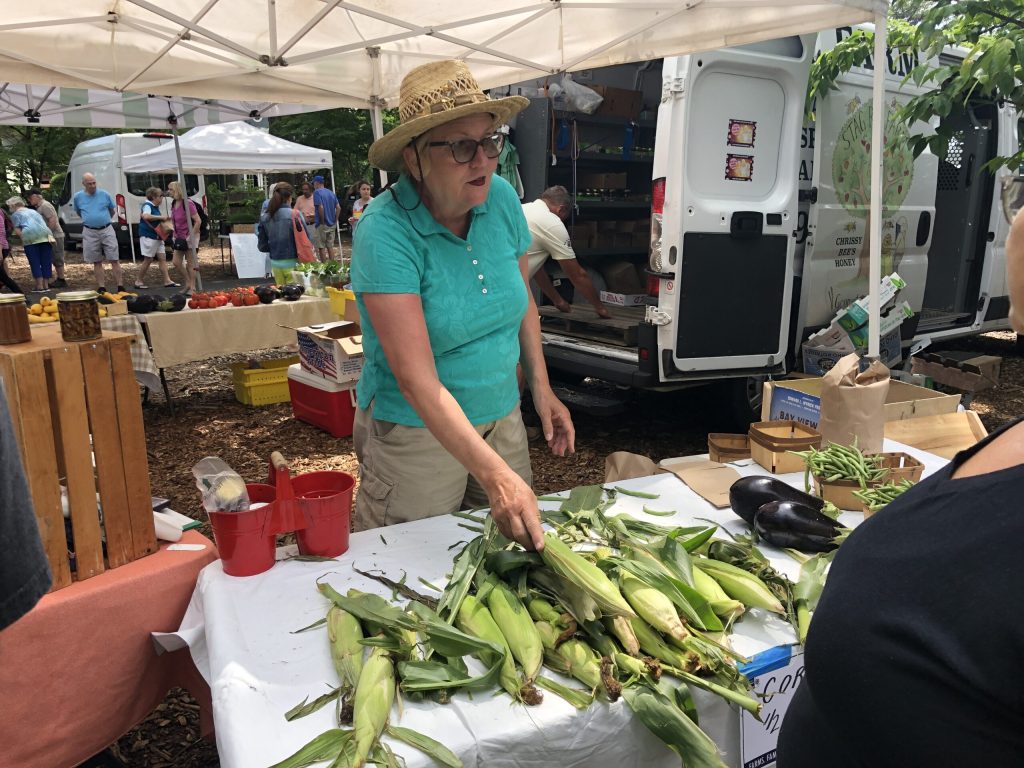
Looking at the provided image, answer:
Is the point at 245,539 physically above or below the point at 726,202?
below

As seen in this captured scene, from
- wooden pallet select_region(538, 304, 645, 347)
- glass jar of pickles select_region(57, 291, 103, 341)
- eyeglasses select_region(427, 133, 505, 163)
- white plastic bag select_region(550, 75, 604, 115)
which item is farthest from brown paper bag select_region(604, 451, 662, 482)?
white plastic bag select_region(550, 75, 604, 115)

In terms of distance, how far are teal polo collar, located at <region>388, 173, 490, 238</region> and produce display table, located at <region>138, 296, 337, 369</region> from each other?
4.50m

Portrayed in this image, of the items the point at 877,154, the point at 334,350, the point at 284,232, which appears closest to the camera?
the point at 877,154

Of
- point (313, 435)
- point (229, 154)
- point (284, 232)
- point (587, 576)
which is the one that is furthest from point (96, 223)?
point (587, 576)

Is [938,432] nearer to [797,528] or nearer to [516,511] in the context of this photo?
[797,528]

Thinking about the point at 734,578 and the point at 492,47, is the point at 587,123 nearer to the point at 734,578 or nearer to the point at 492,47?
the point at 492,47

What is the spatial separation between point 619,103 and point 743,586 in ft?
17.7

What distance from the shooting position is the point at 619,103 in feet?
20.6

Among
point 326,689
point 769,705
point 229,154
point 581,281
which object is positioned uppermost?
point 229,154

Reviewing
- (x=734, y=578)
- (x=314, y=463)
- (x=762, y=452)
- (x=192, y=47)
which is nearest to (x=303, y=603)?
(x=734, y=578)

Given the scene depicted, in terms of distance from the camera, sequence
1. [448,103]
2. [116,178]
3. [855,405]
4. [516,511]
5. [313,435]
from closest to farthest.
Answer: [516,511], [448,103], [855,405], [313,435], [116,178]

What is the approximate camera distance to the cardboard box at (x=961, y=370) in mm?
6625

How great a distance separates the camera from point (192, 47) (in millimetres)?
4645

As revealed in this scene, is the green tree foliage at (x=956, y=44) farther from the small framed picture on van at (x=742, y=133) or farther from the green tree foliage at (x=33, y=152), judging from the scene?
the green tree foliage at (x=33, y=152)
